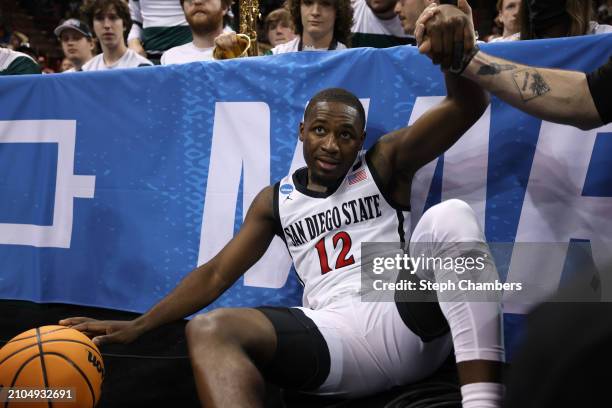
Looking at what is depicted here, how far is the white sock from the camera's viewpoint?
146 cm

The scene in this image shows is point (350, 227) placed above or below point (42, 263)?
above

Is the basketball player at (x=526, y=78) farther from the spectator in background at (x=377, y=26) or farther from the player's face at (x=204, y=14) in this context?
the player's face at (x=204, y=14)

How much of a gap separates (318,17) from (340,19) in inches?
6.4

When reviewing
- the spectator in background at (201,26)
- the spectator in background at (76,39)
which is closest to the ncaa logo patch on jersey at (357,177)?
the spectator in background at (201,26)

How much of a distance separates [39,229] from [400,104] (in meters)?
2.04

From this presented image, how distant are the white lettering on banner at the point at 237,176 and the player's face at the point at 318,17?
965mm

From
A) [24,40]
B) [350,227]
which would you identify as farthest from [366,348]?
[24,40]

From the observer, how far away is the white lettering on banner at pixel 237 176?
276 centimetres

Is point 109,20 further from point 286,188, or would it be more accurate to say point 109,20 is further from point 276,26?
point 286,188

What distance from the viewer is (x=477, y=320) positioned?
1.58m

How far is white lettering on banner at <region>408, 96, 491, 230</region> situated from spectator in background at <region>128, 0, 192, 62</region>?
2.88 meters

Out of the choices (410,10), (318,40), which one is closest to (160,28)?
(318,40)

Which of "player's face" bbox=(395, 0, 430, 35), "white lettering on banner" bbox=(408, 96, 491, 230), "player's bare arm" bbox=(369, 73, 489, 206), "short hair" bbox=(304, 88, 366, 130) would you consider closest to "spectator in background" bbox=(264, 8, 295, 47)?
"player's face" bbox=(395, 0, 430, 35)

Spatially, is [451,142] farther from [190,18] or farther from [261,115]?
[190,18]
